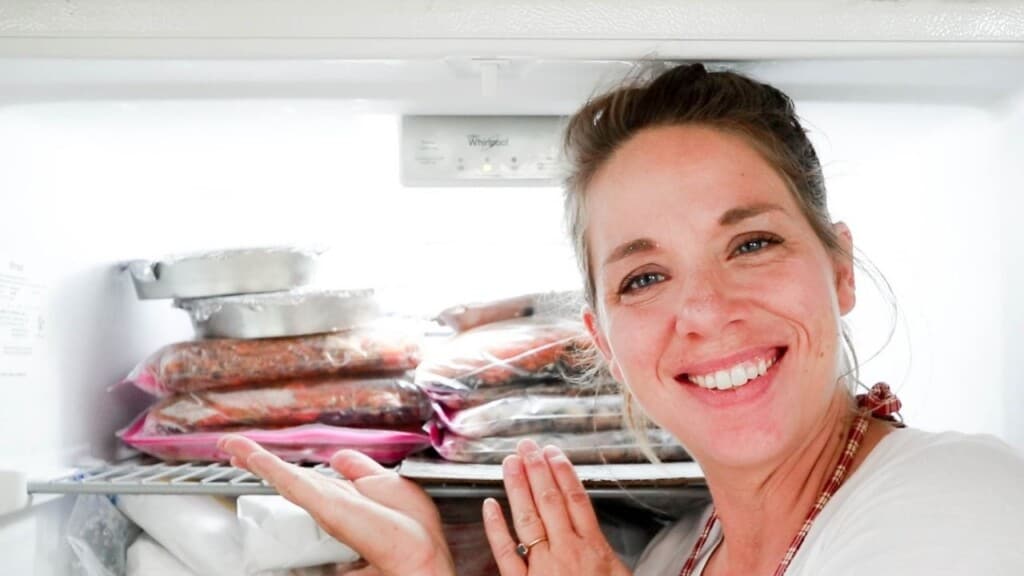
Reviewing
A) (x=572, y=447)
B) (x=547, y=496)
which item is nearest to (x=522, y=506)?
(x=547, y=496)

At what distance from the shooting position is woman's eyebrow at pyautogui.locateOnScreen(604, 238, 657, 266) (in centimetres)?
78

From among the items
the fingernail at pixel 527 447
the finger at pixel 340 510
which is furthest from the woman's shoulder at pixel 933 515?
the finger at pixel 340 510

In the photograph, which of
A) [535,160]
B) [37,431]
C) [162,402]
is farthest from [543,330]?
[37,431]

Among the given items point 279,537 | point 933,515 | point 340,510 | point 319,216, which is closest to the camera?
point 933,515

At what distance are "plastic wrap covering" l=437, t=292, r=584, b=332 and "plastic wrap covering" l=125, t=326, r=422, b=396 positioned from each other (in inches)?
3.9

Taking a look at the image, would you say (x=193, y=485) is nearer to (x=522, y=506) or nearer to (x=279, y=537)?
(x=279, y=537)

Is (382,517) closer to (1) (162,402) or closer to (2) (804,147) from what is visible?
(1) (162,402)

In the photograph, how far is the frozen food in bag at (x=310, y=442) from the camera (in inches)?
41.0

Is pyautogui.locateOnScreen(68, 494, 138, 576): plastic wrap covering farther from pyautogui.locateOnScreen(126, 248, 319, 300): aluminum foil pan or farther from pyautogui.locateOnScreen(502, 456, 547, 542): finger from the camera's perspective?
pyautogui.locateOnScreen(502, 456, 547, 542): finger

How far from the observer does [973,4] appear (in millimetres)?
737

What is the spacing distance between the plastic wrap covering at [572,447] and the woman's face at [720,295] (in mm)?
182

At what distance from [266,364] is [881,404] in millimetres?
749

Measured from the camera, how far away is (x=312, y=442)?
1.04m

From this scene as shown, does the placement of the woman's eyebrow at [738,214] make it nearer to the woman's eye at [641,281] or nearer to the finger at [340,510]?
the woman's eye at [641,281]
